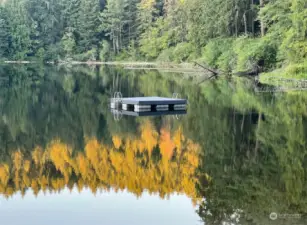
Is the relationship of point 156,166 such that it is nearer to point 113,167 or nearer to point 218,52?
point 113,167

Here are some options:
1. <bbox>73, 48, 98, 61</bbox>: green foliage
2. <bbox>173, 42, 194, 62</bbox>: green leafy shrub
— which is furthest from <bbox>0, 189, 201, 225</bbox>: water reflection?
<bbox>73, 48, 98, 61</bbox>: green foliage

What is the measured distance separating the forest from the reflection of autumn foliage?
85.5 ft

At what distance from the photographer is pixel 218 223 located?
356 inches

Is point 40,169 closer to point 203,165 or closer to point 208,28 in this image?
point 203,165

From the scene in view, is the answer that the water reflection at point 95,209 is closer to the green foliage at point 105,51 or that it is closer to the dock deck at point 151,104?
the dock deck at point 151,104

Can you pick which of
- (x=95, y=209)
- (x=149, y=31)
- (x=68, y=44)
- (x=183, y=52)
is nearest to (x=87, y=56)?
(x=68, y=44)

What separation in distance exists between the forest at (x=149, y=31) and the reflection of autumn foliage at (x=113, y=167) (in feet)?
85.5

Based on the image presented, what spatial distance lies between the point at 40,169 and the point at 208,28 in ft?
150

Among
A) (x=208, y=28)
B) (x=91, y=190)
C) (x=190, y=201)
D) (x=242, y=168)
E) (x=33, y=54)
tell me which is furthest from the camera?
(x=33, y=54)

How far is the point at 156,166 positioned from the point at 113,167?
1056 mm

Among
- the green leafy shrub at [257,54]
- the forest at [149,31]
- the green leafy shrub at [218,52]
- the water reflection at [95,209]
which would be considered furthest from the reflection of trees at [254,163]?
the green leafy shrub at [218,52]

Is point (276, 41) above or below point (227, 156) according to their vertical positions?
above

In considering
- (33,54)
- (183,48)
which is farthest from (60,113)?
(33,54)

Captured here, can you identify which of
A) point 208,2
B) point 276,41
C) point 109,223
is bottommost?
point 109,223
